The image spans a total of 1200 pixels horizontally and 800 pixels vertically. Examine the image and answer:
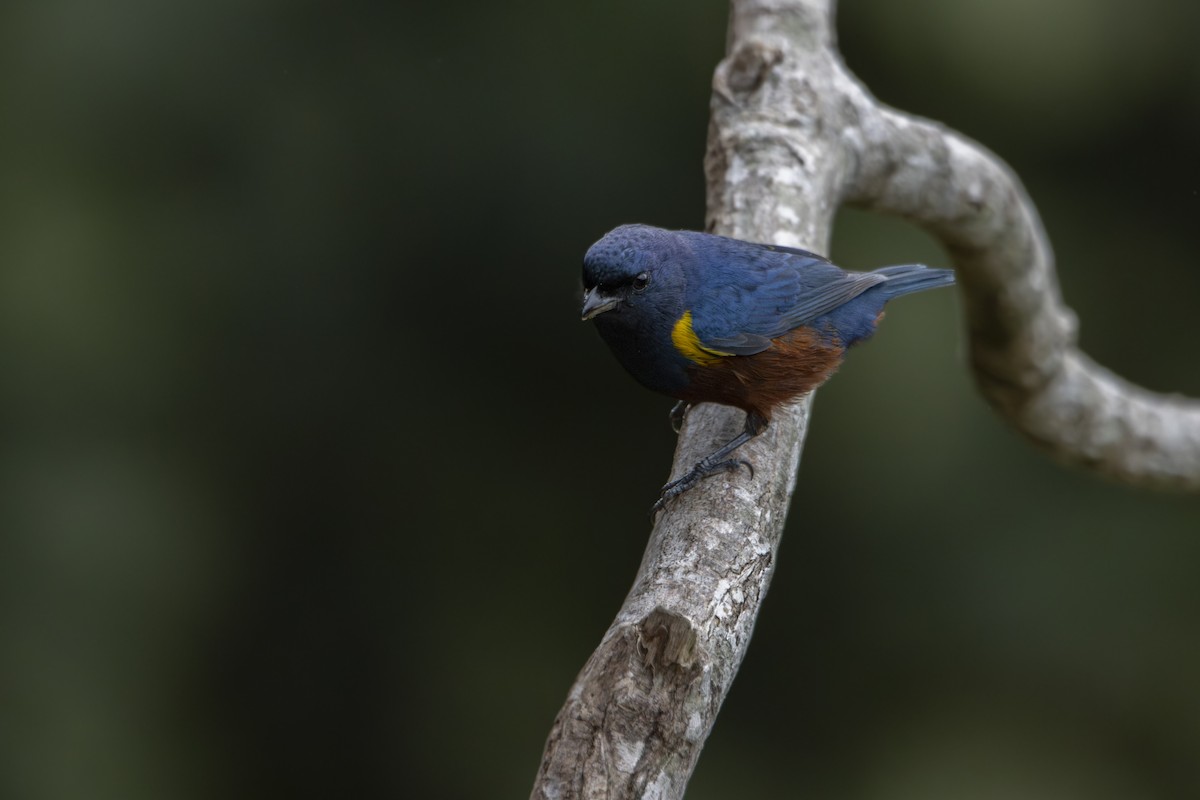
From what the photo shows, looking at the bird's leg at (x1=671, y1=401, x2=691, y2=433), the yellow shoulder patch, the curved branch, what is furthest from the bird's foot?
the curved branch

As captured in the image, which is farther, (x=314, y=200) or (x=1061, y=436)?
(x=314, y=200)

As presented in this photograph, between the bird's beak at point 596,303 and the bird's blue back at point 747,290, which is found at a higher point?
the bird's blue back at point 747,290

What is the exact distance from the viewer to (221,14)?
191 inches

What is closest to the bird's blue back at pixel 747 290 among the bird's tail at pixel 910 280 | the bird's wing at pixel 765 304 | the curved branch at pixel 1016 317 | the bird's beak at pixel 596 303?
the bird's wing at pixel 765 304

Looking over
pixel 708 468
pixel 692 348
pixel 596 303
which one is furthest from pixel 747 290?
pixel 708 468

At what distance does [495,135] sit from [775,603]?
2.26m

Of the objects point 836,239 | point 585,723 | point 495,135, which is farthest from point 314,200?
point 585,723

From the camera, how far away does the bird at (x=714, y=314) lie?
287cm

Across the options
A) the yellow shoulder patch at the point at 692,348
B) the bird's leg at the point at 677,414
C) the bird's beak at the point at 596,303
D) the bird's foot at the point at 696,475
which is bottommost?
the bird's foot at the point at 696,475

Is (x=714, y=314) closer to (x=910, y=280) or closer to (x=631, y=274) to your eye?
(x=631, y=274)

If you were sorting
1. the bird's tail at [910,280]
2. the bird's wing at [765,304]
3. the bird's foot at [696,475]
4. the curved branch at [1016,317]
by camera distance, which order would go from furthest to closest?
1. the curved branch at [1016,317]
2. the bird's tail at [910,280]
3. the bird's wing at [765,304]
4. the bird's foot at [696,475]

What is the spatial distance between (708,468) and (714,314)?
21.4 inches

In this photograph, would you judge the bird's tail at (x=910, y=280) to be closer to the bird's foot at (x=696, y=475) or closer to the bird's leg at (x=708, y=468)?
the bird's leg at (x=708, y=468)

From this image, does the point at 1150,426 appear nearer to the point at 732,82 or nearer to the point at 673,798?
the point at 732,82
